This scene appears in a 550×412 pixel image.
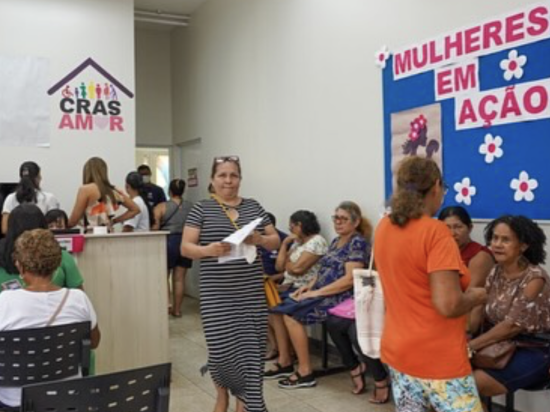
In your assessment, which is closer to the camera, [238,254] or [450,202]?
[238,254]

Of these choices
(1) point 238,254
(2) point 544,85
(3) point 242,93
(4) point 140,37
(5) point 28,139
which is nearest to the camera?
(1) point 238,254

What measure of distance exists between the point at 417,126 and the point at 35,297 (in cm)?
255

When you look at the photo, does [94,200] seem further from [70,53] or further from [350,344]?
[350,344]

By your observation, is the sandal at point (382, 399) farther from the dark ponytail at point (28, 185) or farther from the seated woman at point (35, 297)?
the dark ponytail at point (28, 185)

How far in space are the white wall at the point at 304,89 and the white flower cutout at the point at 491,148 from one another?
2.29ft

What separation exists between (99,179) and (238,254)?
2.17 meters

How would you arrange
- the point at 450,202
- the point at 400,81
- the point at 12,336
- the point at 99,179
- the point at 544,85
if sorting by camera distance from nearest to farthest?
the point at 12,336
the point at 544,85
the point at 450,202
the point at 400,81
the point at 99,179

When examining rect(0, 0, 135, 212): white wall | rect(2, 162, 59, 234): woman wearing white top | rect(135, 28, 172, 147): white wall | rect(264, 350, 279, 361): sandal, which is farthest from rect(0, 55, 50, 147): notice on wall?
rect(264, 350, 279, 361): sandal

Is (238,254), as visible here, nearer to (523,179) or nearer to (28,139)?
(523,179)

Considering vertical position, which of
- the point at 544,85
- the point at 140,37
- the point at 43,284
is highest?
the point at 140,37

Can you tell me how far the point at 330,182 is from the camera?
4.63m

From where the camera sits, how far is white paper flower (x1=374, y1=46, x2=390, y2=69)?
13.1 feet

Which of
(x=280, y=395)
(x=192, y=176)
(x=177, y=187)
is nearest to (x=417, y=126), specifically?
(x=280, y=395)

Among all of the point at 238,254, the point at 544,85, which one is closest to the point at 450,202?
the point at 544,85
